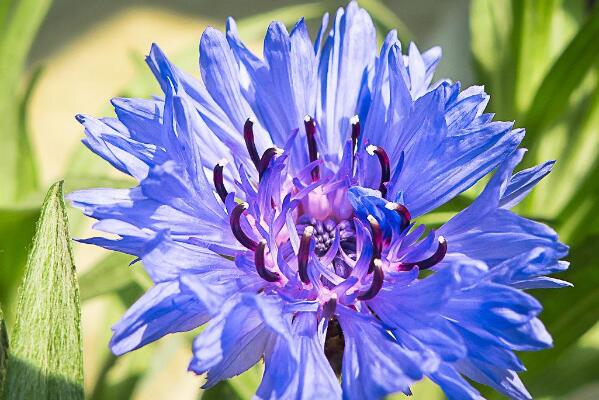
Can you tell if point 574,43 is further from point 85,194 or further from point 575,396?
point 575,396

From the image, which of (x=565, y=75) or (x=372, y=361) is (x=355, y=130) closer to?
(x=372, y=361)

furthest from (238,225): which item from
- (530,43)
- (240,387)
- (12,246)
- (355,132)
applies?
(530,43)

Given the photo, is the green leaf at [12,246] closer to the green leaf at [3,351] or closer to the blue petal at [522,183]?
the green leaf at [3,351]

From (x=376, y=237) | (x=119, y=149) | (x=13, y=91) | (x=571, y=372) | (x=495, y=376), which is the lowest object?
(x=571, y=372)

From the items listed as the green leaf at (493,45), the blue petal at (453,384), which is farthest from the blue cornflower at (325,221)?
the green leaf at (493,45)

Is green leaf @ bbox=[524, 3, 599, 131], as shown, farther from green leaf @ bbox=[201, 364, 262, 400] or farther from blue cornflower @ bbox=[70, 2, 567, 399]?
green leaf @ bbox=[201, 364, 262, 400]

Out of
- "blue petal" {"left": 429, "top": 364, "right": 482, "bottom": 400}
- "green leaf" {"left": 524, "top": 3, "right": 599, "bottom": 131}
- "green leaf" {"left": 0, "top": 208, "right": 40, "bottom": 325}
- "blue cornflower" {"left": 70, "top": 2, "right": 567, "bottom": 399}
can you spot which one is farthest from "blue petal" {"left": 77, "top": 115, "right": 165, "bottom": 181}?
"green leaf" {"left": 524, "top": 3, "right": 599, "bottom": 131}

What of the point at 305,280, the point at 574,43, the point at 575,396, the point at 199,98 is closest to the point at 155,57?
the point at 199,98
